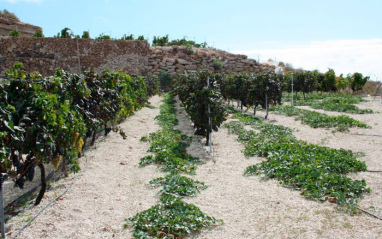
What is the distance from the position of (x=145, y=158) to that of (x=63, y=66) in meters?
27.2

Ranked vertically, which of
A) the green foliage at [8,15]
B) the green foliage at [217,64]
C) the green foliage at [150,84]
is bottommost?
the green foliage at [150,84]

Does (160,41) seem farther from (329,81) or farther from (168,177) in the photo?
(168,177)

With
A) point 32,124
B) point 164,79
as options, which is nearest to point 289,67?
point 164,79

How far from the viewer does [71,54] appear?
1249 inches

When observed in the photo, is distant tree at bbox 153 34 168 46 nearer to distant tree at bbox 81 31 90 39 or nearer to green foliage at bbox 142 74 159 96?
distant tree at bbox 81 31 90 39

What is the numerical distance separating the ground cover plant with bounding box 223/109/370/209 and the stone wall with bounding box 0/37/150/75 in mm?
24601

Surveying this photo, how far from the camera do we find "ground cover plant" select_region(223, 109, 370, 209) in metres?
5.32

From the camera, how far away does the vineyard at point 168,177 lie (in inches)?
168

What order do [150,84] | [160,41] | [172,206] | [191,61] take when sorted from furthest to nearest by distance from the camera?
[160,41] < [191,61] < [150,84] < [172,206]

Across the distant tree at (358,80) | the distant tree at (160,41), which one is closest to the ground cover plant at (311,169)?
the distant tree at (358,80)

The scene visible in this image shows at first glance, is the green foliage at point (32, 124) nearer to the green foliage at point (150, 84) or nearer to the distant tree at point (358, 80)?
the green foliage at point (150, 84)

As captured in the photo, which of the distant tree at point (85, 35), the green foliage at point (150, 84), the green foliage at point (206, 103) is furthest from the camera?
the distant tree at point (85, 35)

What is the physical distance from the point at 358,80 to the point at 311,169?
2719 cm

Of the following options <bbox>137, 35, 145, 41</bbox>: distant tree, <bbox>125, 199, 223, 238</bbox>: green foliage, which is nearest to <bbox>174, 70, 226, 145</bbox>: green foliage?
<bbox>125, 199, 223, 238</bbox>: green foliage
